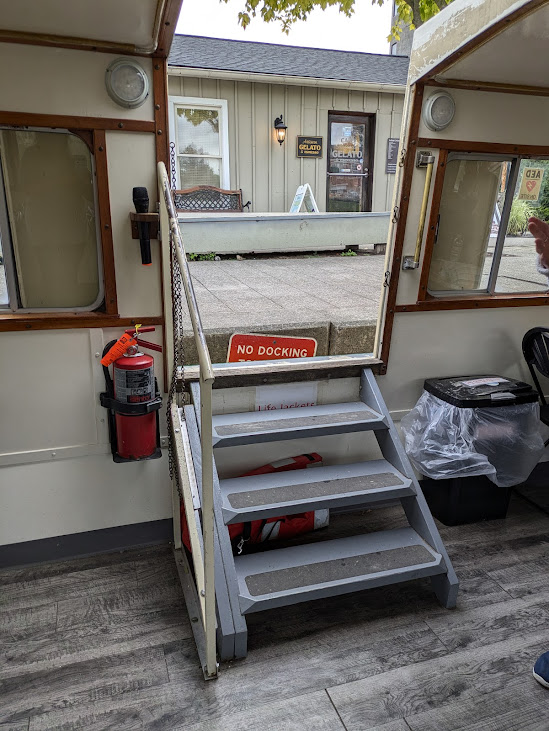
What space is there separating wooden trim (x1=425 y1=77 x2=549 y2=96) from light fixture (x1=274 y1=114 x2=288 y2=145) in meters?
5.81

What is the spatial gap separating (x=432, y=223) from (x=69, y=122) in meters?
1.97

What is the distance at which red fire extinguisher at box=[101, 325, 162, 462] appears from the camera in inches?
95.0

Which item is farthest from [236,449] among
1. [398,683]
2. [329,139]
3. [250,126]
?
[329,139]

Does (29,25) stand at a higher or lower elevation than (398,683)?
higher

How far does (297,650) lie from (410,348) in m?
1.83

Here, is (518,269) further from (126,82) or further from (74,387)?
(74,387)

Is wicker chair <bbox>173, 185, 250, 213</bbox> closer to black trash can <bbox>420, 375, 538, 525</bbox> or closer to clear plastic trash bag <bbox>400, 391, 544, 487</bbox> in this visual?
black trash can <bbox>420, 375, 538, 525</bbox>

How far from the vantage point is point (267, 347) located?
3.18 meters

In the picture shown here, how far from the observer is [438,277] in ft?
10.7

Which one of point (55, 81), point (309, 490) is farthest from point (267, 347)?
point (55, 81)

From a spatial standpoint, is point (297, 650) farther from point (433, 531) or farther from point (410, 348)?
point (410, 348)

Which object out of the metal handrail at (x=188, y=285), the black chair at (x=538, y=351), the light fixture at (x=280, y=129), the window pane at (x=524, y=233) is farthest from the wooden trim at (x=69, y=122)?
the light fixture at (x=280, y=129)

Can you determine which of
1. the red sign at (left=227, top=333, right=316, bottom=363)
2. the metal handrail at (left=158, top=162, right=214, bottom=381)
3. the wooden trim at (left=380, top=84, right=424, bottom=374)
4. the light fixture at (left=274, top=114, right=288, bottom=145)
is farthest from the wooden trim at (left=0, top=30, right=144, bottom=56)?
the light fixture at (left=274, top=114, right=288, bottom=145)

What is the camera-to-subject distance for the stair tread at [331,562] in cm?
235
